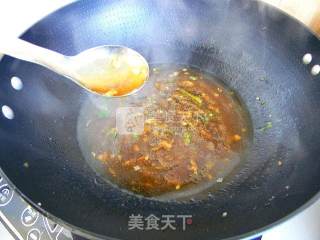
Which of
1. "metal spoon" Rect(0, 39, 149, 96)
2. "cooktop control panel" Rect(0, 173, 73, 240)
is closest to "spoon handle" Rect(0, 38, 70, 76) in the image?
"metal spoon" Rect(0, 39, 149, 96)

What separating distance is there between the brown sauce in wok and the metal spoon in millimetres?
98

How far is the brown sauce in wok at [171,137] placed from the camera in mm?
1008

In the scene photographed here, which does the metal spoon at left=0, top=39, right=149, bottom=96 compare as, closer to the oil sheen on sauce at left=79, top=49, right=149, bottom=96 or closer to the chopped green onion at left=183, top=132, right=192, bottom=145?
the oil sheen on sauce at left=79, top=49, right=149, bottom=96

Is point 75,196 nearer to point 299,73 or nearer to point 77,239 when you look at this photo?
point 77,239

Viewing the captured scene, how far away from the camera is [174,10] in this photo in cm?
121

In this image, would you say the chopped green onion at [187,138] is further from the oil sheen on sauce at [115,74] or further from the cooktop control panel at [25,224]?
the cooktop control panel at [25,224]

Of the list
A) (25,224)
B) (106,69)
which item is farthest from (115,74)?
(25,224)

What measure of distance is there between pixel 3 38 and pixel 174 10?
21.1 inches

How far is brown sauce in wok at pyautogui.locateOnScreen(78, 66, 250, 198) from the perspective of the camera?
3.31 feet

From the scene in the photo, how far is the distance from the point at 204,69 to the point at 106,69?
1.10ft

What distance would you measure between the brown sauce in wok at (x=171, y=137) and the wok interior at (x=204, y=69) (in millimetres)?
40

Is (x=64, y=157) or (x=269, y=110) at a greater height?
(x=269, y=110)

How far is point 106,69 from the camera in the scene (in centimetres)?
112

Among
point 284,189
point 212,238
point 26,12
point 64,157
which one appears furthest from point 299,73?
point 26,12
